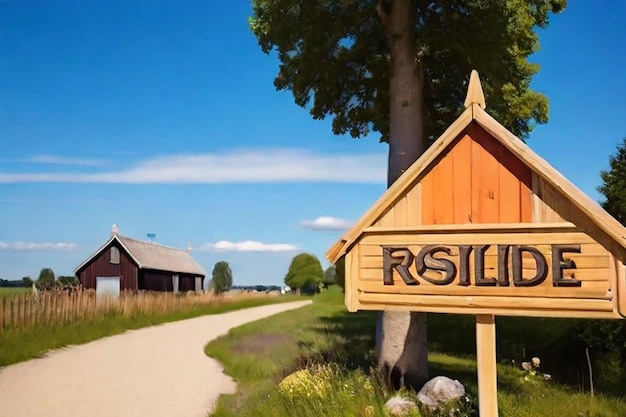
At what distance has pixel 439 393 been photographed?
28.2ft

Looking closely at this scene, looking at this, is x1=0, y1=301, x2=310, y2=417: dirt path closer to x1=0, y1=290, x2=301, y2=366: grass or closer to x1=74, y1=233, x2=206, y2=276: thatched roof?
x1=0, y1=290, x2=301, y2=366: grass

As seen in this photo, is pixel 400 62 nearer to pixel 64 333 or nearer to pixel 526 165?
pixel 526 165

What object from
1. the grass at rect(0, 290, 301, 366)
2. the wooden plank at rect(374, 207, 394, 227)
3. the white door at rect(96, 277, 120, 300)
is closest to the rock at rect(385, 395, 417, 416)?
the wooden plank at rect(374, 207, 394, 227)

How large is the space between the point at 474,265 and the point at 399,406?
10.3 ft

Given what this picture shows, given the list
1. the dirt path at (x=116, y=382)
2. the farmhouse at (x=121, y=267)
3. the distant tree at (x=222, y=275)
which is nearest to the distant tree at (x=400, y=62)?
A: the dirt path at (x=116, y=382)

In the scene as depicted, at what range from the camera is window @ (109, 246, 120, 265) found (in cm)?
3841

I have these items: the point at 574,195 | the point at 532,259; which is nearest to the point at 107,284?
the point at 532,259

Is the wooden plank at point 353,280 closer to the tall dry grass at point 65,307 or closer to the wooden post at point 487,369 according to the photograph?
the wooden post at point 487,369

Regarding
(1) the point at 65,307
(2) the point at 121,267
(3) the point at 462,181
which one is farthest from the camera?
(2) the point at 121,267

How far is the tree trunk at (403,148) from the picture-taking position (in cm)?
1074

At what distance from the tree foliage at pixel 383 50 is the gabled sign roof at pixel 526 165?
19.1ft

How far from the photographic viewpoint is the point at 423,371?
10.9 meters

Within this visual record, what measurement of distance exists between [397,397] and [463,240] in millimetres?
3584

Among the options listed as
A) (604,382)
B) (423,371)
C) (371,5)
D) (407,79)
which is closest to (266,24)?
(371,5)
